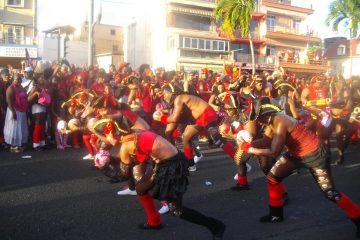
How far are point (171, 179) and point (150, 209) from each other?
32.9 inches

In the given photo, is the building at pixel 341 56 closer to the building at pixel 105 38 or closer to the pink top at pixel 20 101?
the building at pixel 105 38

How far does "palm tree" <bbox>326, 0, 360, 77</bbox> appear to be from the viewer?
32.5 meters

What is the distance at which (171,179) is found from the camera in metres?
3.98

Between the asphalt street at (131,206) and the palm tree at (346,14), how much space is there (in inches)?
1109

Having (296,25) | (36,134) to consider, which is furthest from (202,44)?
(36,134)

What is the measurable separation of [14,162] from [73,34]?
137ft

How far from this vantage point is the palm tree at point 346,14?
3250 cm

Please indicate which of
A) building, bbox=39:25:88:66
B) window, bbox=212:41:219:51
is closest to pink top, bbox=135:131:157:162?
window, bbox=212:41:219:51

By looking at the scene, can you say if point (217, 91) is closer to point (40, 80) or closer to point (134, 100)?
point (134, 100)

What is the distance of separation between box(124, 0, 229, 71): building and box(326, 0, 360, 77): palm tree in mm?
9188

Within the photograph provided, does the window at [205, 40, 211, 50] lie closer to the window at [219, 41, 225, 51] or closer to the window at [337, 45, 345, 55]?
the window at [219, 41, 225, 51]

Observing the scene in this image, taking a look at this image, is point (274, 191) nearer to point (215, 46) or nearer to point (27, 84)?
point (27, 84)

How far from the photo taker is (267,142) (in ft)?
16.0

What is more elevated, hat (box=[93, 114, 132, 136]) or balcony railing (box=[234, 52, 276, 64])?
balcony railing (box=[234, 52, 276, 64])
